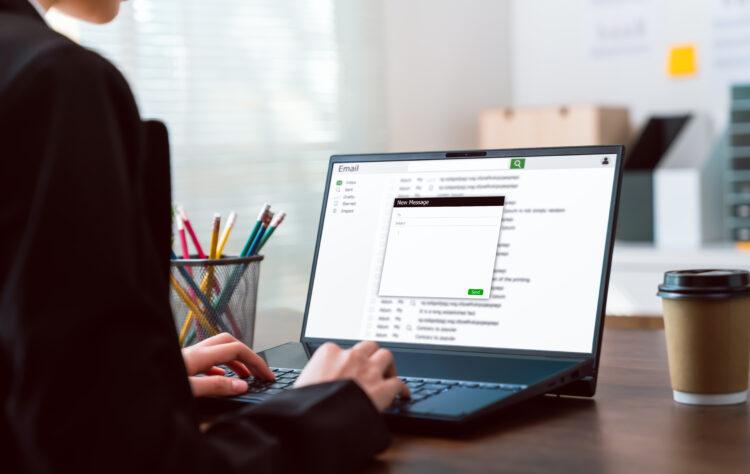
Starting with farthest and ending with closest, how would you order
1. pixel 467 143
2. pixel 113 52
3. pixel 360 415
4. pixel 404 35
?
pixel 467 143
pixel 404 35
pixel 113 52
pixel 360 415

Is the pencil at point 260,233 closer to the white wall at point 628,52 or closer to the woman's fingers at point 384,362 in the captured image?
the woman's fingers at point 384,362

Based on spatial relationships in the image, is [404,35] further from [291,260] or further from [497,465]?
[497,465]

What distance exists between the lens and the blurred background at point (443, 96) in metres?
2.75

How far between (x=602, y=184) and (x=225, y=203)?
1.86m

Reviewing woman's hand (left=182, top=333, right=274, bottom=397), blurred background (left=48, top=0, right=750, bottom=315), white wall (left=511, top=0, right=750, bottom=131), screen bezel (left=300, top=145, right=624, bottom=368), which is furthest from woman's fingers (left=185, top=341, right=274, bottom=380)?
white wall (left=511, top=0, right=750, bottom=131)

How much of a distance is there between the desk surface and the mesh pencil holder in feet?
1.50

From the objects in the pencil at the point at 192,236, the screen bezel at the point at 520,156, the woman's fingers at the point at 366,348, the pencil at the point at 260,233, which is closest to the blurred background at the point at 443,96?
the pencil at the point at 192,236

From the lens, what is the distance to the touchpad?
88cm

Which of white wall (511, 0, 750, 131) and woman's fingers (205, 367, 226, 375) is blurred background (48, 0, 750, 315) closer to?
white wall (511, 0, 750, 131)

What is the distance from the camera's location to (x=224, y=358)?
105 centimetres

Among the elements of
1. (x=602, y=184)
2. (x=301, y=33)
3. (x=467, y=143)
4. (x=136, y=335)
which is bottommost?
(x=136, y=335)

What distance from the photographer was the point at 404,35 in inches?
135

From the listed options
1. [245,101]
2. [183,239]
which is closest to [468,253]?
[183,239]

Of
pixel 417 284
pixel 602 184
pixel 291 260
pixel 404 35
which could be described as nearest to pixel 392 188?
pixel 417 284
